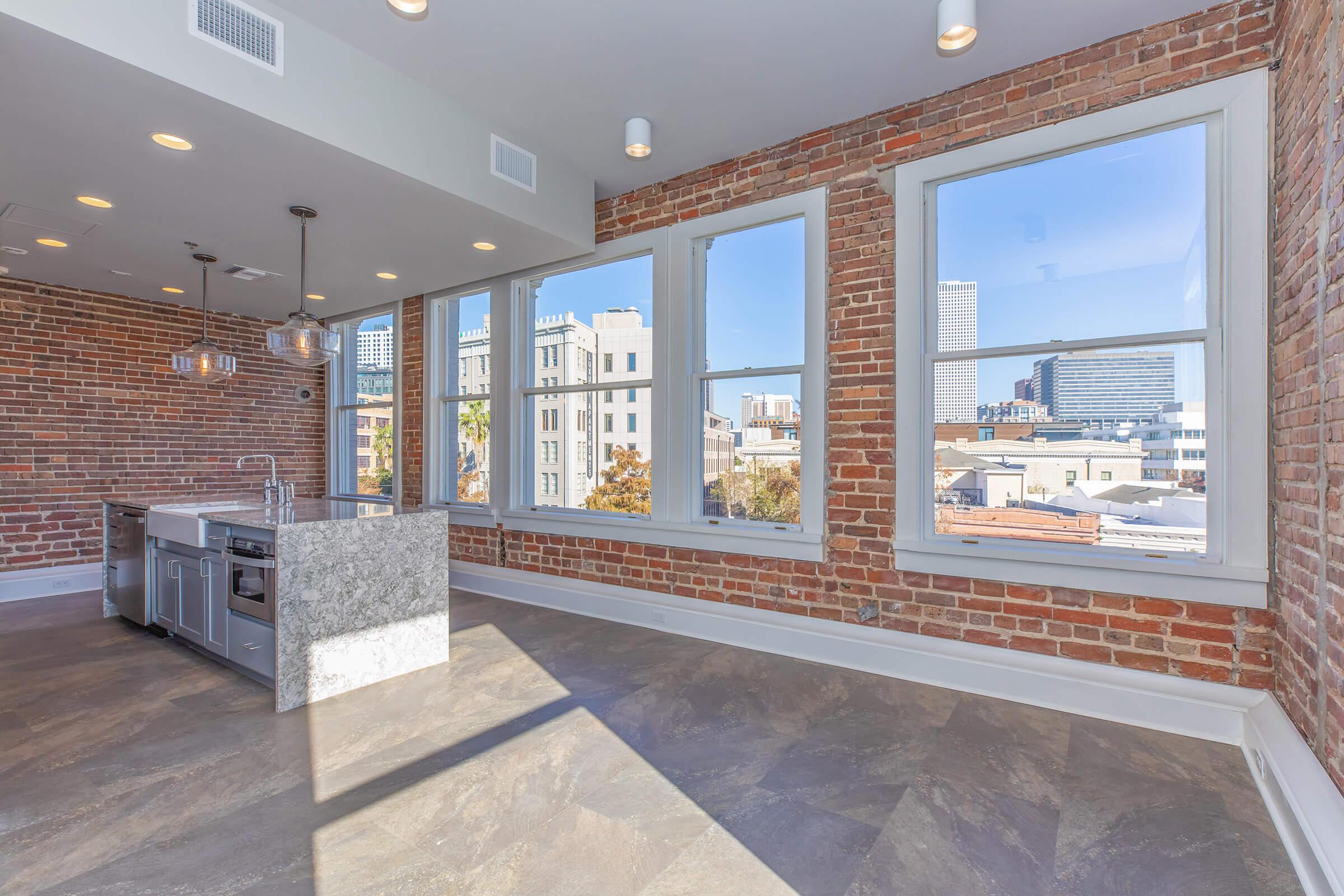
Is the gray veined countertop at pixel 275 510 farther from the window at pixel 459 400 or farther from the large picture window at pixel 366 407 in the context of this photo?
the large picture window at pixel 366 407

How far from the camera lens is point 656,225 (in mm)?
4488

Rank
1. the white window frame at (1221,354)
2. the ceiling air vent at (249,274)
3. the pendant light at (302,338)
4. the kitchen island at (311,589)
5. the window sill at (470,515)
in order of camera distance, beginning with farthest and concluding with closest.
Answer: the window sill at (470,515) < the ceiling air vent at (249,274) < the pendant light at (302,338) < the kitchen island at (311,589) < the white window frame at (1221,354)

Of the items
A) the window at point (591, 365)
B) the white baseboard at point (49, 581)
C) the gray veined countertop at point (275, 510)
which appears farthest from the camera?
the white baseboard at point (49, 581)

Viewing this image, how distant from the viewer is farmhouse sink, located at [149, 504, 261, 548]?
3.58 meters

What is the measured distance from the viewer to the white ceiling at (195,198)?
254 centimetres

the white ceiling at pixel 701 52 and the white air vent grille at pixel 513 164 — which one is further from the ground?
the white ceiling at pixel 701 52

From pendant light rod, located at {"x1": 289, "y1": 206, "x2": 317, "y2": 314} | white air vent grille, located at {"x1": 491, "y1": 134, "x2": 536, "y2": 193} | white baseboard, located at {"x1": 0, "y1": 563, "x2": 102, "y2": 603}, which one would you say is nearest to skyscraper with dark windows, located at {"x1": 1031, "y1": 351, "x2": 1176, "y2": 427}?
white air vent grille, located at {"x1": 491, "y1": 134, "x2": 536, "y2": 193}

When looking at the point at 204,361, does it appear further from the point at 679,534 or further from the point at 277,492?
the point at 679,534

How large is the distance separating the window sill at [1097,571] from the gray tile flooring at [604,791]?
62 centimetres

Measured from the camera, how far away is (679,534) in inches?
170

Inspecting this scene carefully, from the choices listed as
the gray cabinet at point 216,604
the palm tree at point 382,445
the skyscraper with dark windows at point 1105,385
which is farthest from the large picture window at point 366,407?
the skyscraper with dark windows at point 1105,385

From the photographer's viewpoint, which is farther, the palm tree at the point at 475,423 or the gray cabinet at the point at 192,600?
the palm tree at the point at 475,423

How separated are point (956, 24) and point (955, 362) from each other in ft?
5.17

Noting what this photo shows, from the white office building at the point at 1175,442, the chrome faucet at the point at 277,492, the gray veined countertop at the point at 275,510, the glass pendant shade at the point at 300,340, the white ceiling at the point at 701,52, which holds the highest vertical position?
the white ceiling at the point at 701,52
